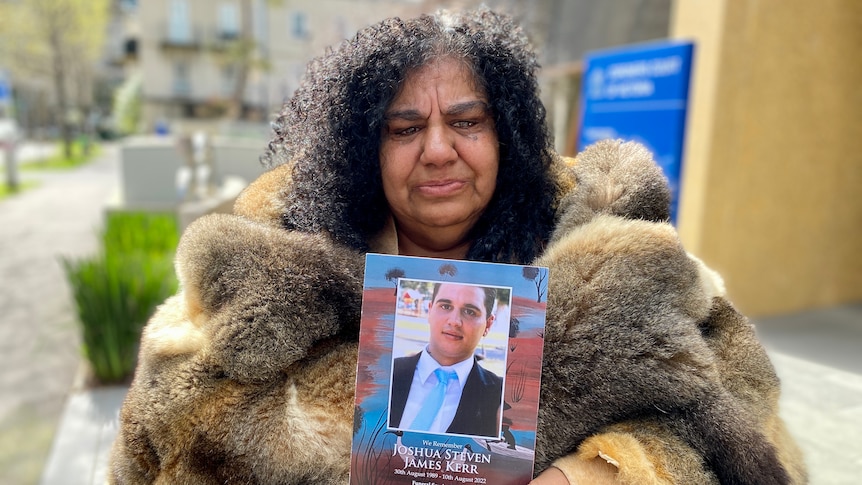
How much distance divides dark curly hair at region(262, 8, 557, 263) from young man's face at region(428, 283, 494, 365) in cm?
56

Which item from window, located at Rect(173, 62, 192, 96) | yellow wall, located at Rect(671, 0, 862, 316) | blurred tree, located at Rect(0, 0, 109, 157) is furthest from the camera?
window, located at Rect(173, 62, 192, 96)

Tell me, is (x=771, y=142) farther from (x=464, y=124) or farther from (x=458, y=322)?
(x=458, y=322)

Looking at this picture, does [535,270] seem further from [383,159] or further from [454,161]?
[383,159]

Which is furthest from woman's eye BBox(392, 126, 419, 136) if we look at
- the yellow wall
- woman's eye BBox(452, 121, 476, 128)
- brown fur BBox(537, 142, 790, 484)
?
the yellow wall

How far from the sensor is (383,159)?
1832 mm

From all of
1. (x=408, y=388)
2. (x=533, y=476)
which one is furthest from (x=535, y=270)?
(x=533, y=476)

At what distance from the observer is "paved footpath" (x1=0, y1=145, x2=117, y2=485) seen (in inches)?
166

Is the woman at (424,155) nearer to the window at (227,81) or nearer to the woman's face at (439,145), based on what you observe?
the woman's face at (439,145)

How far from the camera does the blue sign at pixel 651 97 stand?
186 inches

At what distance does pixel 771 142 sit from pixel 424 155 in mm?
4399

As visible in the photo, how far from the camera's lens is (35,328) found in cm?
639

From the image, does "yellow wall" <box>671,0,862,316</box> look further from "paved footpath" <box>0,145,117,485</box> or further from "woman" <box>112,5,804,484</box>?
"paved footpath" <box>0,145,117,485</box>

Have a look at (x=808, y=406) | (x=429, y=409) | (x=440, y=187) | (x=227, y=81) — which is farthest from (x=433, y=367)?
(x=227, y=81)

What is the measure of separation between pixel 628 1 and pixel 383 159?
644 cm
